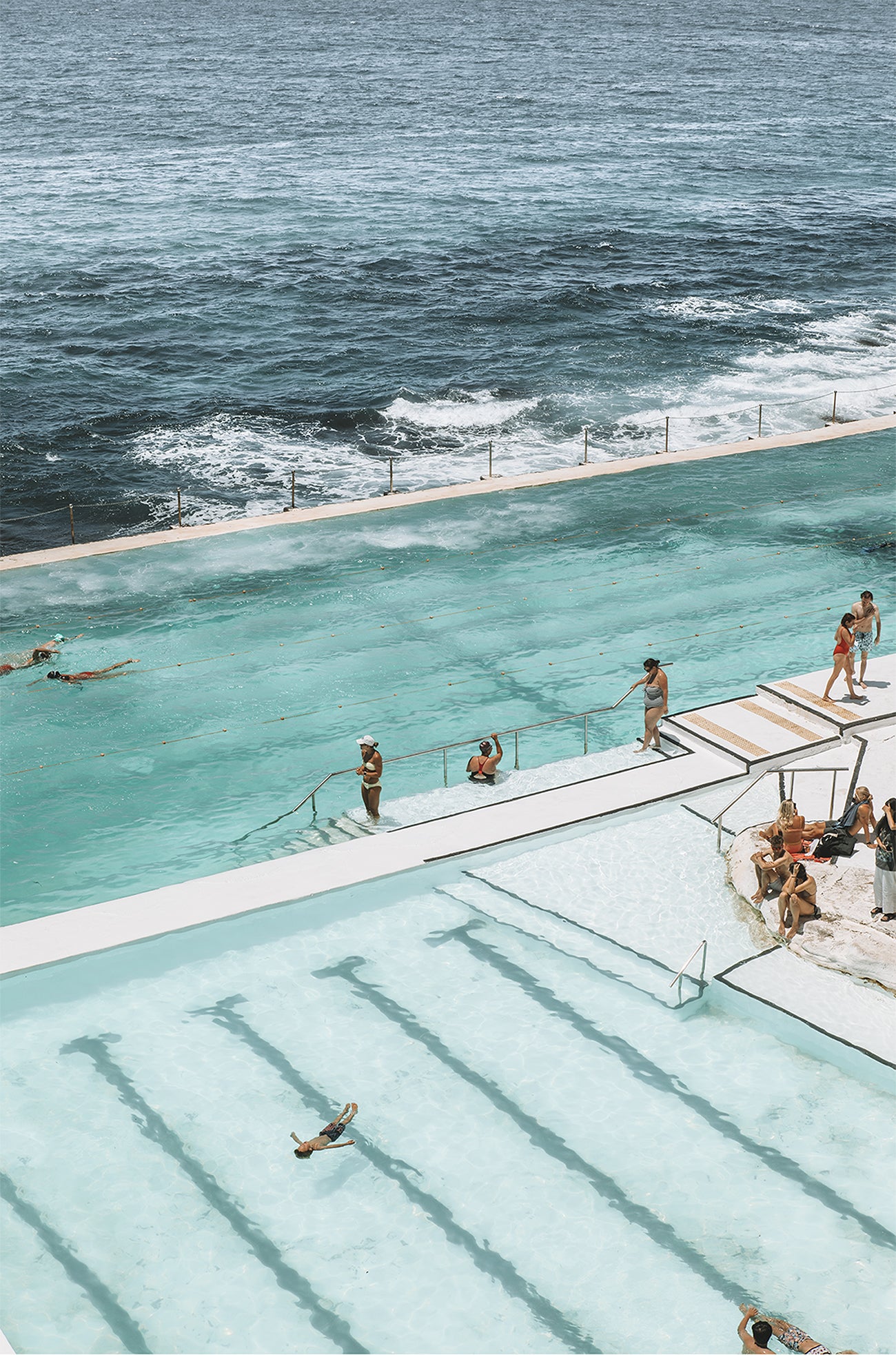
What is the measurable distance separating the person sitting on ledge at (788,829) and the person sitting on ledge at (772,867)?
0.16 meters

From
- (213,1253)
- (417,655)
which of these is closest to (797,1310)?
(213,1253)

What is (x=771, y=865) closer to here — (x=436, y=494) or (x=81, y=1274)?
(x=81, y=1274)

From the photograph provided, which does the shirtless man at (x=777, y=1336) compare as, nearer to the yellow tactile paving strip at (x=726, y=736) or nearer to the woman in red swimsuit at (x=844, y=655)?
the yellow tactile paving strip at (x=726, y=736)

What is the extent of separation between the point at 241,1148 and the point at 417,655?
985 cm

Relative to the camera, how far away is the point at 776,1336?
344 inches

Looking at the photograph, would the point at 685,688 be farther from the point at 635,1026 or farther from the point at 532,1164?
the point at 532,1164

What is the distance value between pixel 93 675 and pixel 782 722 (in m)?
9.29

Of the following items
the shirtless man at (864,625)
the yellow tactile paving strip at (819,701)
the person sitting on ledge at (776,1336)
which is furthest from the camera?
the yellow tactile paving strip at (819,701)

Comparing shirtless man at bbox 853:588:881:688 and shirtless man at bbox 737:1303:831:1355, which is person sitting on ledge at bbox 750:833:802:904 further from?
shirtless man at bbox 853:588:881:688

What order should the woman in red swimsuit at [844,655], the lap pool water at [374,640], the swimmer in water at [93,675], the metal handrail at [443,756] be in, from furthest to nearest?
the swimmer in water at [93,675]
the woman in red swimsuit at [844,655]
the lap pool water at [374,640]
the metal handrail at [443,756]

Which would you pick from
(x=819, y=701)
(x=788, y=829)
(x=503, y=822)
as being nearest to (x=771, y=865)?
(x=788, y=829)

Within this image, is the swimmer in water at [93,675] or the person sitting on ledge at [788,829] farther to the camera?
the swimmer in water at [93,675]

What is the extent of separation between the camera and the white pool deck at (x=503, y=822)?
12195mm

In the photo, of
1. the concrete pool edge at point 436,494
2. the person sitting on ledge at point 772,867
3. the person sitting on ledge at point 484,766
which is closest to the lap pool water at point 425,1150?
the person sitting on ledge at point 772,867
